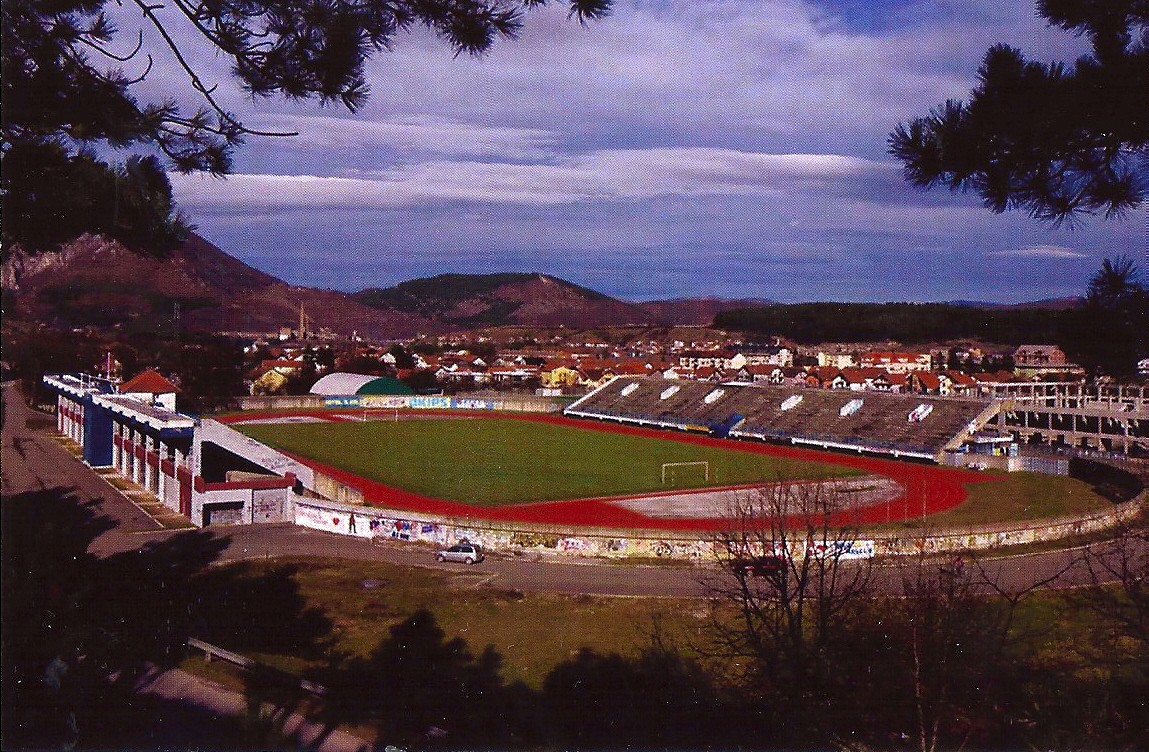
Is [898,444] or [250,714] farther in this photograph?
[898,444]

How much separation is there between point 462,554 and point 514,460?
556 inches

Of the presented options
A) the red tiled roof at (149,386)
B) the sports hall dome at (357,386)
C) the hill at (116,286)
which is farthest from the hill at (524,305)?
the hill at (116,286)

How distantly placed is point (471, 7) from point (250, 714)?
10.8ft

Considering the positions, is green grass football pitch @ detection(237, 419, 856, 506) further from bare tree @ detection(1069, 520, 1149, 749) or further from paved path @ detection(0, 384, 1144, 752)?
bare tree @ detection(1069, 520, 1149, 749)

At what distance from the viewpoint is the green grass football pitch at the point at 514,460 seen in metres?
25.0

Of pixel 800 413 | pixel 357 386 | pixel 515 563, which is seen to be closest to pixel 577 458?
pixel 800 413

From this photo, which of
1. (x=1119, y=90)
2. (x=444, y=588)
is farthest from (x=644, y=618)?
(x=1119, y=90)

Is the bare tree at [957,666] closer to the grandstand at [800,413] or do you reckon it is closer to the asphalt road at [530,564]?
the asphalt road at [530,564]

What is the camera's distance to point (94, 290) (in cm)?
370

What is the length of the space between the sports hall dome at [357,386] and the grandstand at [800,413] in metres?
11.5

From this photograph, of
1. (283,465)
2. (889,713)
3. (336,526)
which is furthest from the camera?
(283,465)

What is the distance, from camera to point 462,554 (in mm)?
16297


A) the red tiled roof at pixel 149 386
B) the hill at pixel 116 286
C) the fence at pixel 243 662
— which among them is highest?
the hill at pixel 116 286

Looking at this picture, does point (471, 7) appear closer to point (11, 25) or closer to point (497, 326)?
point (11, 25)
